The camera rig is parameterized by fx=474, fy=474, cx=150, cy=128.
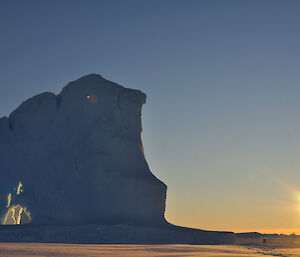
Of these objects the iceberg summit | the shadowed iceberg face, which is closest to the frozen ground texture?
the iceberg summit

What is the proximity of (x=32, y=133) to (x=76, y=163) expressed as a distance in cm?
779

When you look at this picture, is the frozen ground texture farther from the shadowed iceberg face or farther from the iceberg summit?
the shadowed iceberg face

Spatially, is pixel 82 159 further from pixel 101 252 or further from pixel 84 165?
pixel 101 252

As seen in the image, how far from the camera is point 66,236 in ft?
148

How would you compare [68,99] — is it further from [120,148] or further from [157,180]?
[157,180]

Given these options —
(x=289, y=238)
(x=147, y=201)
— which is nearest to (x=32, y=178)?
(x=147, y=201)

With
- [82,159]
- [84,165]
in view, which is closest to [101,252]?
[84,165]

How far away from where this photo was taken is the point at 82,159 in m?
54.0

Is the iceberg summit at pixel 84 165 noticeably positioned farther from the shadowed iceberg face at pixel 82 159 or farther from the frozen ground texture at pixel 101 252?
the frozen ground texture at pixel 101 252

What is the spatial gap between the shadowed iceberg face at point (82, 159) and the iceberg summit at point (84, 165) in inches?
4.2

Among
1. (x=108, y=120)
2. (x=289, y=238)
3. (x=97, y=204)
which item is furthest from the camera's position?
(x=289, y=238)

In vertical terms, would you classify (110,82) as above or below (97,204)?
above

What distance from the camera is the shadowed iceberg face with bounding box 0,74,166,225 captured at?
171ft

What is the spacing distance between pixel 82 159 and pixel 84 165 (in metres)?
0.80
